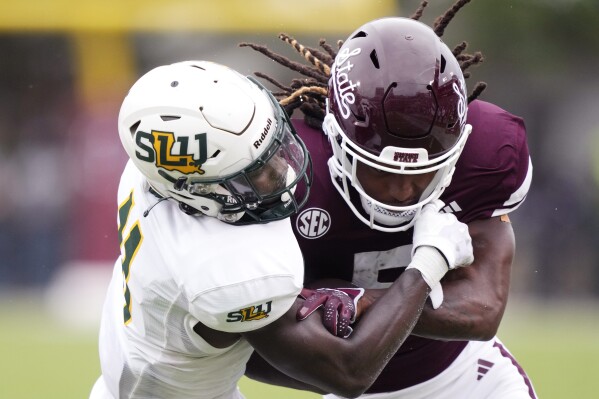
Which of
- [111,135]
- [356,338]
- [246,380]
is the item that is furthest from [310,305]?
[111,135]

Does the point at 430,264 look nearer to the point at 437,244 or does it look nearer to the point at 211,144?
the point at 437,244

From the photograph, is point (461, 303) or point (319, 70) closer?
point (461, 303)

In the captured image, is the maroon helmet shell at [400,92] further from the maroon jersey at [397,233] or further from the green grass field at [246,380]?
the green grass field at [246,380]

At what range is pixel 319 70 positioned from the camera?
12.3 ft

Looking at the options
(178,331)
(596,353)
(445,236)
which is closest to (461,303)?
(445,236)

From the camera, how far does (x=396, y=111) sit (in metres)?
3.14

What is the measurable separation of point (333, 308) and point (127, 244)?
683mm

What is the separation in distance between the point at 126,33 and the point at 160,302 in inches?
356

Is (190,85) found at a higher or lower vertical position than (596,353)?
higher

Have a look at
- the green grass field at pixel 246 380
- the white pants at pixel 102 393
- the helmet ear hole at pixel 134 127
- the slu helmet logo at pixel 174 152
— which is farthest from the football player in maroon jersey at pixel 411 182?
the green grass field at pixel 246 380

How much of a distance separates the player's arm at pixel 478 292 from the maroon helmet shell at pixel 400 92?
Answer: 0.45 metres

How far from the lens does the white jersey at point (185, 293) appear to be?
2891 mm

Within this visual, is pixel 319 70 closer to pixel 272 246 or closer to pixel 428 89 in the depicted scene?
pixel 428 89

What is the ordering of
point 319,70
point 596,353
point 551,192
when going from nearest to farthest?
1. point 319,70
2. point 596,353
3. point 551,192
